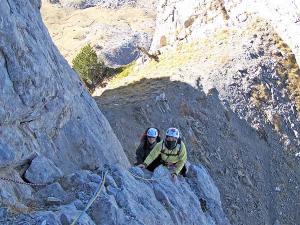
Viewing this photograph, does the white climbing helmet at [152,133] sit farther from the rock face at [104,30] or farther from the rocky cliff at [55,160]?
the rock face at [104,30]

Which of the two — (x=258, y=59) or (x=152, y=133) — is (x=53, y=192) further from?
(x=258, y=59)

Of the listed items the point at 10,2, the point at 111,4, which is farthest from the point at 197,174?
the point at 111,4

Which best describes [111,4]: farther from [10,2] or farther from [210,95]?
[10,2]

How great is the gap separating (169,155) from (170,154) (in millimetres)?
46

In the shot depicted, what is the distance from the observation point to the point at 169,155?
16.0 meters

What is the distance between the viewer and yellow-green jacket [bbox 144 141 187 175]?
16.0 metres

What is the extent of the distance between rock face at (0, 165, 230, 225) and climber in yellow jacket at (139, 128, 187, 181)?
1.26 feet

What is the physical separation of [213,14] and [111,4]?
8246 centimetres

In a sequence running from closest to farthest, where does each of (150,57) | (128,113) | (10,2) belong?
(10,2) → (128,113) → (150,57)

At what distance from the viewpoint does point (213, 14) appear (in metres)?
40.2

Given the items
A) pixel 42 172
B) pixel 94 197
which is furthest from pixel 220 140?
pixel 94 197

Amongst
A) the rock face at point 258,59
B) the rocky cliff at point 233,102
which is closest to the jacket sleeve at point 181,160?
the rocky cliff at point 233,102

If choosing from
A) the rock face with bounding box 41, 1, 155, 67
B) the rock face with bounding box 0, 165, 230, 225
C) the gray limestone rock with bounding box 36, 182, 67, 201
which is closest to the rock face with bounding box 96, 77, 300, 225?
the rock face with bounding box 0, 165, 230, 225

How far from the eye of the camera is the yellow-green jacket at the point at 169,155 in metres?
16.0
